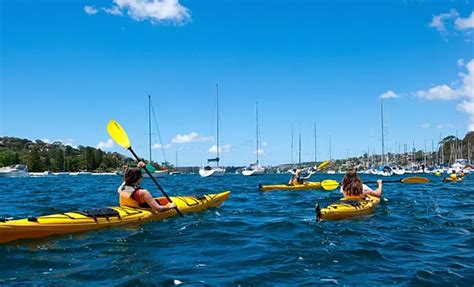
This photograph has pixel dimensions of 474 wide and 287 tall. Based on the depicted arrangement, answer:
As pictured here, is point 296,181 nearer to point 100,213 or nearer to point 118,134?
point 118,134

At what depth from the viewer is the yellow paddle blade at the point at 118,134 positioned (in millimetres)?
11180

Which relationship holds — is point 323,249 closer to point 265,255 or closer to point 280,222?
point 265,255

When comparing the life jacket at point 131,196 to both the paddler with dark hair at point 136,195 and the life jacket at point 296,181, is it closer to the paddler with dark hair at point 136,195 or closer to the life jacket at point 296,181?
the paddler with dark hair at point 136,195

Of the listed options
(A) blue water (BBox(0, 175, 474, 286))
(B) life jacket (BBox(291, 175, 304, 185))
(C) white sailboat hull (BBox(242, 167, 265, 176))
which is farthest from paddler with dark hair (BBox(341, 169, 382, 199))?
(C) white sailboat hull (BBox(242, 167, 265, 176))

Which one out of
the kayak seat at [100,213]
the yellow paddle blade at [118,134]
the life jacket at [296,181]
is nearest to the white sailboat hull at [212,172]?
the life jacket at [296,181]

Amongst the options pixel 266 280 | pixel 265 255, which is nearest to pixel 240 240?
pixel 265 255

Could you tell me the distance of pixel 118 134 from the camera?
11.2 metres

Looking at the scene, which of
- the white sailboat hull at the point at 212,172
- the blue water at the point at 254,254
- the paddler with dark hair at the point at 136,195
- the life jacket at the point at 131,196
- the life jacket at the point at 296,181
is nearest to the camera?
the blue water at the point at 254,254

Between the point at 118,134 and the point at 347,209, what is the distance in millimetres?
6004

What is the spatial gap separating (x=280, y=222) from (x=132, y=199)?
325 centimetres

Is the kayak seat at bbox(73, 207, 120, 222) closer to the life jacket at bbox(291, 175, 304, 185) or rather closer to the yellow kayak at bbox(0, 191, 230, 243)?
the yellow kayak at bbox(0, 191, 230, 243)

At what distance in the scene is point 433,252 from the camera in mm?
6512

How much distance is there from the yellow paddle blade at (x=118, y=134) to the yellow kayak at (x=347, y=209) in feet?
17.1

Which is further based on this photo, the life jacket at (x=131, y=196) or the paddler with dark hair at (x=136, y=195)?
the life jacket at (x=131, y=196)
